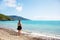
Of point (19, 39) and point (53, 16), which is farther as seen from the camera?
point (53, 16)

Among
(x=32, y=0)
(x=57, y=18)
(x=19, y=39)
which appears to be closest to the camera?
(x=19, y=39)

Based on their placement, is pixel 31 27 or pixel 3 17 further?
pixel 31 27

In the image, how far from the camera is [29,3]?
18.7ft

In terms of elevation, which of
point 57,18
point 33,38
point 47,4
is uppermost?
point 47,4

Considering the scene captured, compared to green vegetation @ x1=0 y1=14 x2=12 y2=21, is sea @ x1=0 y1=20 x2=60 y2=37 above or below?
below

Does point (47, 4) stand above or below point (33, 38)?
above

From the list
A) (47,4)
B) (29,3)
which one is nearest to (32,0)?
(29,3)

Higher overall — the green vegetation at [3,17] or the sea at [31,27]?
the green vegetation at [3,17]

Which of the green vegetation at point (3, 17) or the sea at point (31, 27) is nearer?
the green vegetation at point (3, 17)

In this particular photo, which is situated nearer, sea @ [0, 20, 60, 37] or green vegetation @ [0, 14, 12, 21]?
green vegetation @ [0, 14, 12, 21]

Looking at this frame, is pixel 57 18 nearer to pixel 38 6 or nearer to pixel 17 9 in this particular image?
pixel 38 6

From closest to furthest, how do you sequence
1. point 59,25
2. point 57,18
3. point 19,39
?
1. point 19,39
2. point 57,18
3. point 59,25

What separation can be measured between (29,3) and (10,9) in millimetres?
582

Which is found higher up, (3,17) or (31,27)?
(3,17)
